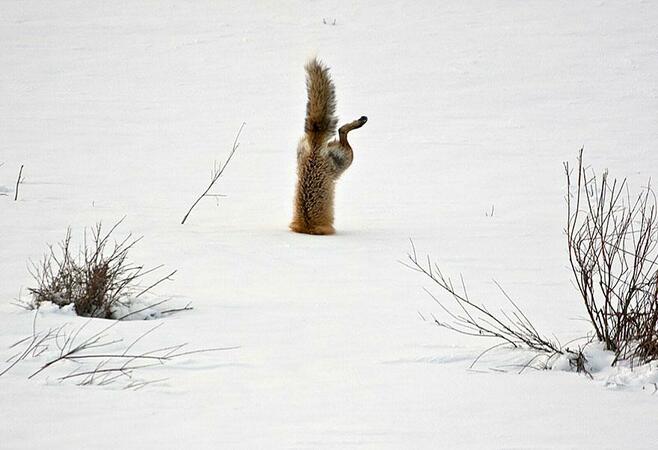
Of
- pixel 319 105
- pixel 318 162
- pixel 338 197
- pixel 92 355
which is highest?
pixel 319 105

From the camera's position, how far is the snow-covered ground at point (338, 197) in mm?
4176

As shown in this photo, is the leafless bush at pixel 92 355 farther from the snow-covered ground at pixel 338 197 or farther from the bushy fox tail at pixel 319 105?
the bushy fox tail at pixel 319 105

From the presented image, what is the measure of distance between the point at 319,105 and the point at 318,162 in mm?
516

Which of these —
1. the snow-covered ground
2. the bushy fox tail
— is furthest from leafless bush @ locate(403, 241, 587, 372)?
the bushy fox tail

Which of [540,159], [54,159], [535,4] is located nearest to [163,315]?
[54,159]

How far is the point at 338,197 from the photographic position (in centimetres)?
1140

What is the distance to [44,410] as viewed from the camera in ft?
13.2

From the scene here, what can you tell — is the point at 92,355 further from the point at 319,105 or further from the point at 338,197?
the point at 338,197

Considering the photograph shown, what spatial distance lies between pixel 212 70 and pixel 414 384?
14.2 metres

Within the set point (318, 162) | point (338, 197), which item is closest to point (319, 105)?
point (318, 162)

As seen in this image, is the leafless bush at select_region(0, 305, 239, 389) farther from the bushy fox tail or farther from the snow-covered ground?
the bushy fox tail

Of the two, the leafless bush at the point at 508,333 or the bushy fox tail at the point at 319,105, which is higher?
the bushy fox tail at the point at 319,105

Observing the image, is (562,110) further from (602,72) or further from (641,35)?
(641,35)

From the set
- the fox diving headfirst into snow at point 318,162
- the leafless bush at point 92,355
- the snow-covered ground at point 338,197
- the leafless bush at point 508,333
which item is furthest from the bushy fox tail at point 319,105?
the leafless bush at point 92,355
